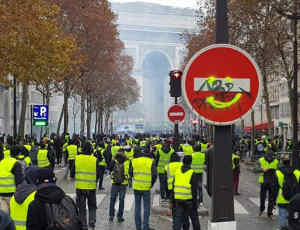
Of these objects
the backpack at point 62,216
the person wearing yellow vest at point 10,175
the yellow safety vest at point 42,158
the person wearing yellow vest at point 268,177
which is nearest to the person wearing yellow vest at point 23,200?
the backpack at point 62,216

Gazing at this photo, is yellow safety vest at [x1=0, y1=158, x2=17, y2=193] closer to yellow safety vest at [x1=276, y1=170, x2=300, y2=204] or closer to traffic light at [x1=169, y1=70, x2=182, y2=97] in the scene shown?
yellow safety vest at [x1=276, y1=170, x2=300, y2=204]

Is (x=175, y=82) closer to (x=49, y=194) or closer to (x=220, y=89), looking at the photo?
(x=49, y=194)

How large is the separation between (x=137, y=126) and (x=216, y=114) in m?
110

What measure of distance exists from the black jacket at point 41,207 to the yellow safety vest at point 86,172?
20.1 feet

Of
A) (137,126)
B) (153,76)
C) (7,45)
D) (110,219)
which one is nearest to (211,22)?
(7,45)

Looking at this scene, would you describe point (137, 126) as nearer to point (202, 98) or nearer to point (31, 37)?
point (31, 37)

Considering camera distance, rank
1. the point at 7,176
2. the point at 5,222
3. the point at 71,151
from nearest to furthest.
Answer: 1. the point at 5,222
2. the point at 7,176
3. the point at 71,151

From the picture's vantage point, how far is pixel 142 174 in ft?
37.6

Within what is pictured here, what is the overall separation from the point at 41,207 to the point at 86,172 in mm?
6230

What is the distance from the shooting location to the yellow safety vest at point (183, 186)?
9.41 meters

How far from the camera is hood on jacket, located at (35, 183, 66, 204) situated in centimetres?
489

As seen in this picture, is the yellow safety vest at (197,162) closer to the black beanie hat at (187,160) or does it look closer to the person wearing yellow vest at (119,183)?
the person wearing yellow vest at (119,183)

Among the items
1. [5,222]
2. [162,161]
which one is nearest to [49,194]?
[5,222]

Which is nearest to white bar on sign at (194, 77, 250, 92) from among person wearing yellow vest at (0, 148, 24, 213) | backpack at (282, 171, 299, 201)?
backpack at (282, 171, 299, 201)
